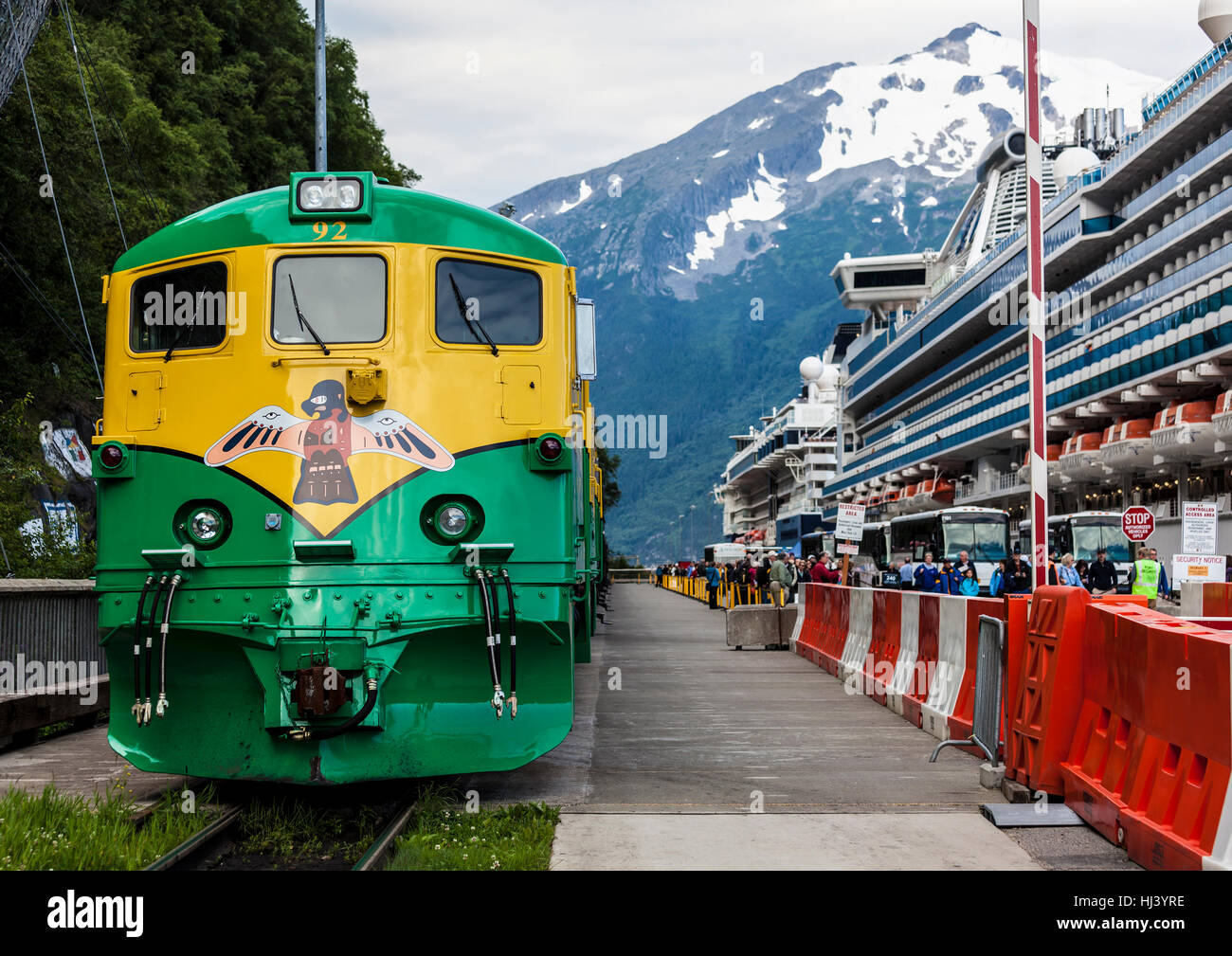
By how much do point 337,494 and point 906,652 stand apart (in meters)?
7.59

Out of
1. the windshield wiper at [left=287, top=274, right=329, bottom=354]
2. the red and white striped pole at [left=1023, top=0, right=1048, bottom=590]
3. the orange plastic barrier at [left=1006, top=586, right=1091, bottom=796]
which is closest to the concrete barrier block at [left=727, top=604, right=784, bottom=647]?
the red and white striped pole at [left=1023, top=0, right=1048, bottom=590]

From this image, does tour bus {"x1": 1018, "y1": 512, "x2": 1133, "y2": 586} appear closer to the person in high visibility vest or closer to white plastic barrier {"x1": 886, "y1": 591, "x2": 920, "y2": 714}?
the person in high visibility vest

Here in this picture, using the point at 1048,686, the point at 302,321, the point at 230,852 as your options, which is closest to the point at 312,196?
the point at 302,321

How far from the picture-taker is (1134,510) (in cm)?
2767

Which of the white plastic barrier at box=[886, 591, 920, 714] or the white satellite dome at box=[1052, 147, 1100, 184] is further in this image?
the white satellite dome at box=[1052, 147, 1100, 184]

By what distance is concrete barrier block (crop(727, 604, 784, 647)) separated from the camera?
24.2 m

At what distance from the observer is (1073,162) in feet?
257

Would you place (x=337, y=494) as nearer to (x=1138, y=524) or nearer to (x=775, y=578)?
(x=1138, y=524)

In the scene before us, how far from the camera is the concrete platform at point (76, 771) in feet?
30.2

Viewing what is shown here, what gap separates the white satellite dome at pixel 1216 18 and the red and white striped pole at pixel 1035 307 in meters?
52.8

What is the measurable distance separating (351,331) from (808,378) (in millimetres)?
145259

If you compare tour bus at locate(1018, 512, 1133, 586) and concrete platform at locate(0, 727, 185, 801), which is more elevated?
tour bus at locate(1018, 512, 1133, 586)

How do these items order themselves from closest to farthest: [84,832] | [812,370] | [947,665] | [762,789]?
[84,832], [762,789], [947,665], [812,370]

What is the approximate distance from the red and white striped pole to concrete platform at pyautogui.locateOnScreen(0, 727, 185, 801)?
20.7ft
